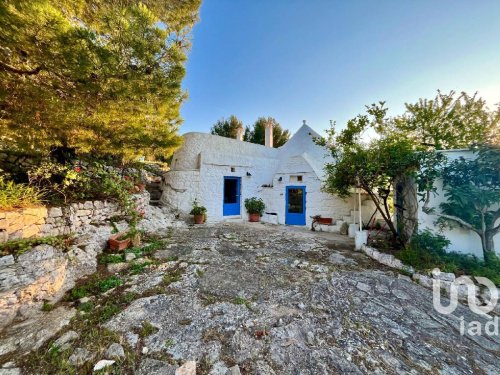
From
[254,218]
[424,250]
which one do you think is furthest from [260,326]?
[254,218]

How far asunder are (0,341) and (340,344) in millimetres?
3839

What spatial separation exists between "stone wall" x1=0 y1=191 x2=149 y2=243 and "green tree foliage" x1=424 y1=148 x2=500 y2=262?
850 cm

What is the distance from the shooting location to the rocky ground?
1.96 meters

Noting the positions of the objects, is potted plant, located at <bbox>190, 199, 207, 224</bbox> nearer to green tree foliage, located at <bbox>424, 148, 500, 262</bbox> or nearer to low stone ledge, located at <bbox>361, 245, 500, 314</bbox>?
low stone ledge, located at <bbox>361, 245, 500, 314</bbox>

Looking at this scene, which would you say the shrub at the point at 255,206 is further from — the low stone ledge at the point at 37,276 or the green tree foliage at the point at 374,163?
the low stone ledge at the point at 37,276

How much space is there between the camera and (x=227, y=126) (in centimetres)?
2003

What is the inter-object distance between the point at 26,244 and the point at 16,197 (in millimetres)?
1176

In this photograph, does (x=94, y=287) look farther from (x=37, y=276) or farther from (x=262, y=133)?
(x=262, y=133)

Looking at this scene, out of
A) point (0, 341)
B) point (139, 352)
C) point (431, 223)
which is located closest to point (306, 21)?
point (431, 223)

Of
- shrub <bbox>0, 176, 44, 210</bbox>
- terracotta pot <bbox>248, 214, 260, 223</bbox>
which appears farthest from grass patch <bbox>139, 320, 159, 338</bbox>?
terracotta pot <bbox>248, 214, 260, 223</bbox>

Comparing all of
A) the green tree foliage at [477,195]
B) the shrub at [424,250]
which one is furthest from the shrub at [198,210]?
the green tree foliage at [477,195]

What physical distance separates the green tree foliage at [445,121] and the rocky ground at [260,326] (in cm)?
668

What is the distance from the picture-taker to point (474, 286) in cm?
346

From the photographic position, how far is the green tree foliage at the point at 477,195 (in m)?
3.97
